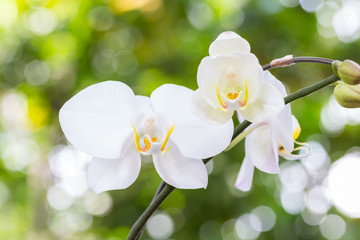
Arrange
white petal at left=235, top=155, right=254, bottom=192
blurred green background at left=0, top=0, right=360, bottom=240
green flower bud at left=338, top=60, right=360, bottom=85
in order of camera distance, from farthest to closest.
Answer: blurred green background at left=0, top=0, right=360, bottom=240 → white petal at left=235, top=155, right=254, bottom=192 → green flower bud at left=338, top=60, right=360, bottom=85

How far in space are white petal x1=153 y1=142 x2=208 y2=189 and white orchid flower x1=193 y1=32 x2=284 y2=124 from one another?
6 cm

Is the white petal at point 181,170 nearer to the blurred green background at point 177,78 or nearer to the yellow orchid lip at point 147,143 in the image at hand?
the yellow orchid lip at point 147,143

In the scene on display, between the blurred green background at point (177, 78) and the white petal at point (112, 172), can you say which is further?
the blurred green background at point (177, 78)

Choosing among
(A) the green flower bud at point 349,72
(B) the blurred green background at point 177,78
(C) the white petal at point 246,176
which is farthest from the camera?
(B) the blurred green background at point 177,78

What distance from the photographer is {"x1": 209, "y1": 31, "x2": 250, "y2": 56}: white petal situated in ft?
Result: 1.11

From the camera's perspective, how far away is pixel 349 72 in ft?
0.97

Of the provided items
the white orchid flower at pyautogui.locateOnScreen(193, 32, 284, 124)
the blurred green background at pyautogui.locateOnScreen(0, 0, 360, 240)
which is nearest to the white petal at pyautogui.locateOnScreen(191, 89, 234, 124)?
the white orchid flower at pyautogui.locateOnScreen(193, 32, 284, 124)

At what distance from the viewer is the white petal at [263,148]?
15.0 inches

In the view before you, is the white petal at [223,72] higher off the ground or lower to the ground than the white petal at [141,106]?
higher

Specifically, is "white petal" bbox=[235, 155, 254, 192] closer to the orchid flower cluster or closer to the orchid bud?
the orchid flower cluster

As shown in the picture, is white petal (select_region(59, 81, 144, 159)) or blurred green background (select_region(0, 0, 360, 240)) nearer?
white petal (select_region(59, 81, 144, 159))

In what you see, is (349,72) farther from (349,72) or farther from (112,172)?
(112,172)

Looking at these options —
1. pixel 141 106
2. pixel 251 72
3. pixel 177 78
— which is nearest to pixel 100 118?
pixel 141 106

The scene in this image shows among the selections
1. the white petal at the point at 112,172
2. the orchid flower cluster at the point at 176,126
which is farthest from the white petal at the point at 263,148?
the white petal at the point at 112,172
